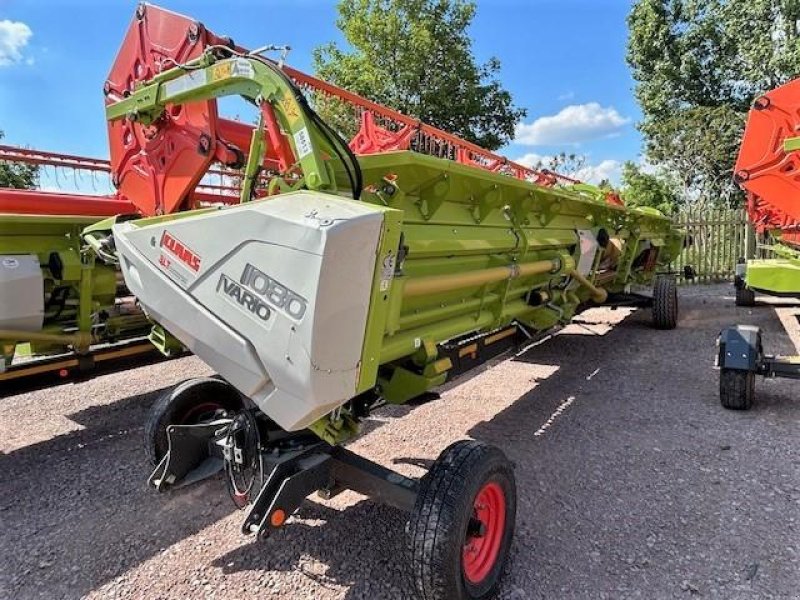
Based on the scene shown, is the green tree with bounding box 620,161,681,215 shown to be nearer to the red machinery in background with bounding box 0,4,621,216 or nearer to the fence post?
the fence post

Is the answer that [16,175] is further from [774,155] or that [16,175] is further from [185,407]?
[774,155]

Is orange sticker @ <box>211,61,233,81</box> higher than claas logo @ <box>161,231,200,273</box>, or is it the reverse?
orange sticker @ <box>211,61,233,81</box>

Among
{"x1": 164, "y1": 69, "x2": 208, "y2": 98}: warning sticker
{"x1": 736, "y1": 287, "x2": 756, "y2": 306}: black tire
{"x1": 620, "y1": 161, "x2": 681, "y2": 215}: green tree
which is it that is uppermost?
{"x1": 620, "y1": 161, "x2": 681, "y2": 215}: green tree

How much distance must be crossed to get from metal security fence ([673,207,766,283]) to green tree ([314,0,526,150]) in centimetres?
829

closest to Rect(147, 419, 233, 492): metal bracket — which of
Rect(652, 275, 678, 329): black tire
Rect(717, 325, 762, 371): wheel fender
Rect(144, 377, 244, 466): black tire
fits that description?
Rect(144, 377, 244, 466): black tire

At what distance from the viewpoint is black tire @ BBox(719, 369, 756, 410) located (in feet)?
14.7

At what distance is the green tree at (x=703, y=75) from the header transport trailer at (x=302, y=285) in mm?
18911

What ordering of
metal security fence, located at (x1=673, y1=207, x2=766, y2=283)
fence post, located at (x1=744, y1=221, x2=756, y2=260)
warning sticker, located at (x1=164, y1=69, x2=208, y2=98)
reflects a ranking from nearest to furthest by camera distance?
warning sticker, located at (x1=164, y1=69, x2=208, y2=98), fence post, located at (x1=744, y1=221, x2=756, y2=260), metal security fence, located at (x1=673, y1=207, x2=766, y2=283)

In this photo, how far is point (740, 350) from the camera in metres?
4.48

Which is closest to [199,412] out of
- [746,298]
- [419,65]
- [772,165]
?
[772,165]

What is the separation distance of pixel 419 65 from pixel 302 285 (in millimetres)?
18263

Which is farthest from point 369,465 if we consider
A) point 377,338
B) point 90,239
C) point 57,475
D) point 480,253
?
point 57,475

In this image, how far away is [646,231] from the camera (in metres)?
7.71

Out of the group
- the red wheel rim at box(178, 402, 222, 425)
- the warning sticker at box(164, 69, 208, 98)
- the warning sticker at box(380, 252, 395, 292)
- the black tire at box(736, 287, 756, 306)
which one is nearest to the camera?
the warning sticker at box(380, 252, 395, 292)
